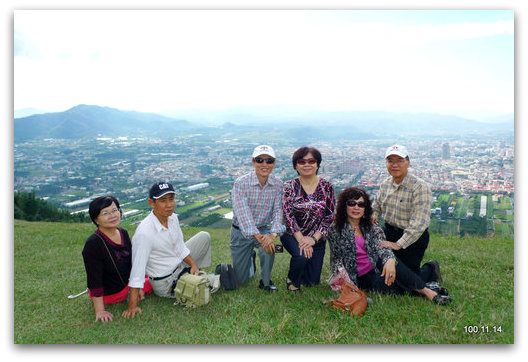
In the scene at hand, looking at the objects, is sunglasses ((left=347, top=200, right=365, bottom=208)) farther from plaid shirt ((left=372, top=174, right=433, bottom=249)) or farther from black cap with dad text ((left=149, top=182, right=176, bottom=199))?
black cap with dad text ((left=149, top=182, right=176, bottom=199))

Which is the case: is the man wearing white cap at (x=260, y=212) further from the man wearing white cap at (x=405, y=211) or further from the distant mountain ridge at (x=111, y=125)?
the distant mountain ridge at (x=111, y=125)

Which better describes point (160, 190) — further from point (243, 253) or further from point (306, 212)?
point (306, 212)

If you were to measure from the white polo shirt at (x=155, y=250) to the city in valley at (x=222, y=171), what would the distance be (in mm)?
3162

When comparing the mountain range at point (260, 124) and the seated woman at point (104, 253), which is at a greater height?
the mountain range at point (260, 124)

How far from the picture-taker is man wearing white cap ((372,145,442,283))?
4.48m

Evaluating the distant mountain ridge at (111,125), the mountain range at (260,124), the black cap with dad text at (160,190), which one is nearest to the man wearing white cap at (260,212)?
the black cap with dad text at (160,190)

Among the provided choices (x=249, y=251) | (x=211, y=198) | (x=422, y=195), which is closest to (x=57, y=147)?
(x=211, y=198)

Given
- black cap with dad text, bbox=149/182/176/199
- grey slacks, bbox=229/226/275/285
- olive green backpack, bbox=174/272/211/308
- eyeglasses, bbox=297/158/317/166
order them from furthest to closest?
grey slacks, bbox=229/226/275/285, eyeglasses, bbox=297/158/317/166, olive green backpack, bbox=174/272/211/308, black cap with dad text, bbox=149/182/176/199

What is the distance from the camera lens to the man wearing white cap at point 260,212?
4.76 metres

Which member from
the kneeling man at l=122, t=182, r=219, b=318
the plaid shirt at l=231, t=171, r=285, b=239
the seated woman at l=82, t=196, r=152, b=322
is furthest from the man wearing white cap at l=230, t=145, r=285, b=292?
the seated woman at l=82, t=196, r=152, b=322

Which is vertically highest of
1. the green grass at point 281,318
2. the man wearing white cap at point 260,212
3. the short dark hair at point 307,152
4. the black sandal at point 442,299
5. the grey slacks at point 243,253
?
the short dark hair at point 307,152

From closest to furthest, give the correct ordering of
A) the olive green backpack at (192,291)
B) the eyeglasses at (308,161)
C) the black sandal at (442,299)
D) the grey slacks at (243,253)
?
the black sandal at (442,299) < the olive green backpack at (192,291) < the eyeglasses at (308,161) < the grey slacks at (243,253)

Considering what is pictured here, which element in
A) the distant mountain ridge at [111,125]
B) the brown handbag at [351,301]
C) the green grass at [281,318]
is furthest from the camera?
the distant mountain ridge at [111,125]

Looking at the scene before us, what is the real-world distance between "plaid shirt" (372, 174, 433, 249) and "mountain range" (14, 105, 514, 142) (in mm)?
8429
